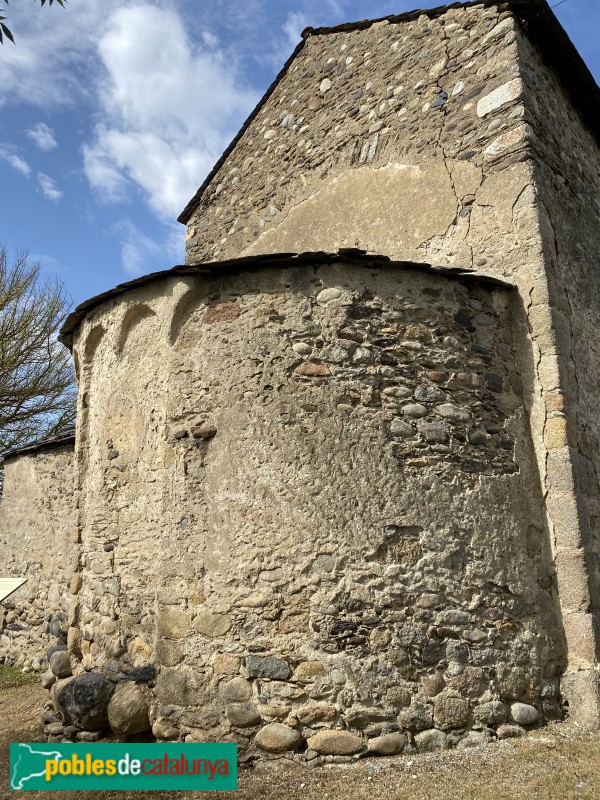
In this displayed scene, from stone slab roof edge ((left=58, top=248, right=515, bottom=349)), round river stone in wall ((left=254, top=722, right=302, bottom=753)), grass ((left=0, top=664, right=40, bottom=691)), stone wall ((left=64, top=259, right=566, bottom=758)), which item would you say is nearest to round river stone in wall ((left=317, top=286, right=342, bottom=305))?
stone wall ((left=64, top=259, right=566, bottom=758))

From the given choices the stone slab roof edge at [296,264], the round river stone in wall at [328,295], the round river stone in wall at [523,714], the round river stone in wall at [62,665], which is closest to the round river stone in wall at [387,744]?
the round river stone in wall at [523,714]

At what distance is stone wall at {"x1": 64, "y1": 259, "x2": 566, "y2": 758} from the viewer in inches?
147

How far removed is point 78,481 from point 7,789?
2387 mm

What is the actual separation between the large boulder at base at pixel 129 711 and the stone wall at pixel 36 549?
2742 millimetres

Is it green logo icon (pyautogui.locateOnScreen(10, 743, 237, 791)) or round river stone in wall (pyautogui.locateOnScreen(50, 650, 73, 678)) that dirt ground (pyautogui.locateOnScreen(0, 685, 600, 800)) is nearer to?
green logo icon (pyautogui.locateOnScreen(10, 743, 237, 791))

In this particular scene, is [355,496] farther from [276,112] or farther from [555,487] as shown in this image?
[276,112]

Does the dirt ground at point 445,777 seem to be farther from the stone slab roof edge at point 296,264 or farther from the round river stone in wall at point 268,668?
the stone slab roof edge at point 296,264

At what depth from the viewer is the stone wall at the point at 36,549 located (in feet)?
22.0

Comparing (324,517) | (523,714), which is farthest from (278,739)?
(523,714)

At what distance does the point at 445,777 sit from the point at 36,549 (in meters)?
5.32

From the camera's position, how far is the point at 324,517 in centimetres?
390

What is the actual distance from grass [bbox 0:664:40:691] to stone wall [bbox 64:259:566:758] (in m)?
1.98

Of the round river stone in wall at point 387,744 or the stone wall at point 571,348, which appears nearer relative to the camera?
the round river stone in wall at point 387,744

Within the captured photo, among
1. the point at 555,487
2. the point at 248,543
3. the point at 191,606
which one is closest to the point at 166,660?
the point at 191,606
